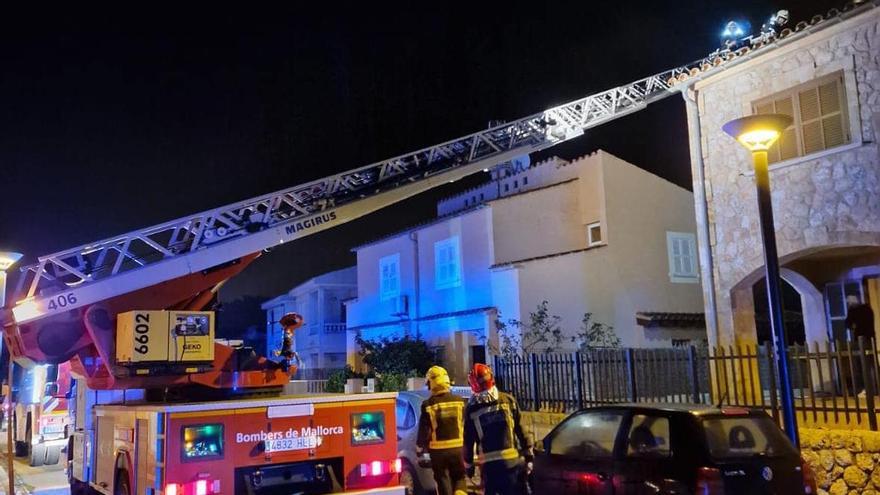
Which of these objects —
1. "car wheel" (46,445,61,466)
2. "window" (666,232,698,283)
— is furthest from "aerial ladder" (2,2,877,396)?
"window" (666,232,698,283)

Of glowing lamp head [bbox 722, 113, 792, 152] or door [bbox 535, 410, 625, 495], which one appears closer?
door [bbox 535, 410, 625, 495]

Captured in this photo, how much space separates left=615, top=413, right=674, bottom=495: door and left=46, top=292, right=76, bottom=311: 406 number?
262 inches

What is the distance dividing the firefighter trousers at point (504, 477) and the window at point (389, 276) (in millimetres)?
21034

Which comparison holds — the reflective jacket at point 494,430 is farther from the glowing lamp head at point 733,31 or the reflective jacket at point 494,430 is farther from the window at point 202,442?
the glowing lamp head at point 733,31

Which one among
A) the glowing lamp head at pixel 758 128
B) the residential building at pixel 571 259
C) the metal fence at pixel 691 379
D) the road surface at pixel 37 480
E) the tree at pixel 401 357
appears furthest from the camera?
the tree at pixel 401 357

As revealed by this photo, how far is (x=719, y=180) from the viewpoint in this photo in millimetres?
13344

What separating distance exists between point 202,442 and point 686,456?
4.39 meters

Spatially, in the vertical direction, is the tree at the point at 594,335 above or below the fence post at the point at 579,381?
above

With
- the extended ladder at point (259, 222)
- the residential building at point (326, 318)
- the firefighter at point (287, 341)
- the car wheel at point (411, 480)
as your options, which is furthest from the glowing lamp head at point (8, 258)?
the residential building at point (326, 318)

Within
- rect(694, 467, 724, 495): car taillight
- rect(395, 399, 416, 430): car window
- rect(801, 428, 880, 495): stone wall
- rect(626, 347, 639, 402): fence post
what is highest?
rect(626, 347, 639, 402): fence post

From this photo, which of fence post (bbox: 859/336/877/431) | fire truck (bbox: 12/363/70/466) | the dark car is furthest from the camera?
fire truck (bbox: 12/363/70/466)

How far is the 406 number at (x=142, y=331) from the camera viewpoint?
847 cm

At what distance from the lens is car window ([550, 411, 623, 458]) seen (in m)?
6.74

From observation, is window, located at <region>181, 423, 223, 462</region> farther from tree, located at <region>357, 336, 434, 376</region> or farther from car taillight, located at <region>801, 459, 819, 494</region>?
tree, located at <region>357, 336, 434, 376</region>
